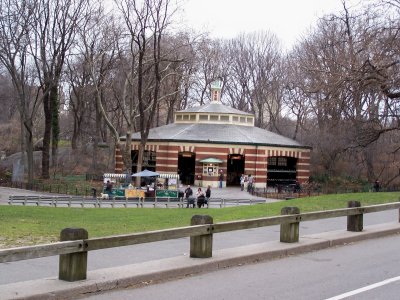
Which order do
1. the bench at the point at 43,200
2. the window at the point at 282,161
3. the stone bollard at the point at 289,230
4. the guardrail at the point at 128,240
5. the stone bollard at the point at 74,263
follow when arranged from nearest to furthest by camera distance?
1. the guardrail at the point at 128,240
2. the stone bollard at the point at 74,263
3. the stone bollard at the point at 289,230
4. the bench at the point at 43,200
5. the window at the point at 282,161

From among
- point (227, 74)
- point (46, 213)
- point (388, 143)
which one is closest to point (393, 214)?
point (46, 213)

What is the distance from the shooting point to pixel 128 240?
26.8ft

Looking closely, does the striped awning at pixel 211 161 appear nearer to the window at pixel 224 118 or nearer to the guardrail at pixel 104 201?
the window at pixel 224 118

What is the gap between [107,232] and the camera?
56.2ft

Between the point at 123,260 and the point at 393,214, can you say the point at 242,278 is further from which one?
the point at 393,214

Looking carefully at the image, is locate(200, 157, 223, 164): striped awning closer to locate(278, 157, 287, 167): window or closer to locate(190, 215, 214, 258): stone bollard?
locate(278, 157, 287, 167): window

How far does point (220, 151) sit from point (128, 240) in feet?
147

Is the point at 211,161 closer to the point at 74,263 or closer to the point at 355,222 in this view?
the point at 355,222

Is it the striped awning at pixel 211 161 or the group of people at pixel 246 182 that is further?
the striped awning at pixel 211 161

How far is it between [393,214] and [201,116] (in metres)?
39.5

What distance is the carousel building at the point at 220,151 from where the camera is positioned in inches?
2085

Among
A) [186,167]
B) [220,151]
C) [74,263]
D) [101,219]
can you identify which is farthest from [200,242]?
[186,167]

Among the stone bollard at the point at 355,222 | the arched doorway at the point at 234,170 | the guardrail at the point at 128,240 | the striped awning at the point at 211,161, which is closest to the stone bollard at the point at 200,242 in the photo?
the guardrail at the point at 128,240

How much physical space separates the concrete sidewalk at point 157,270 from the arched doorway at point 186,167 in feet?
143
